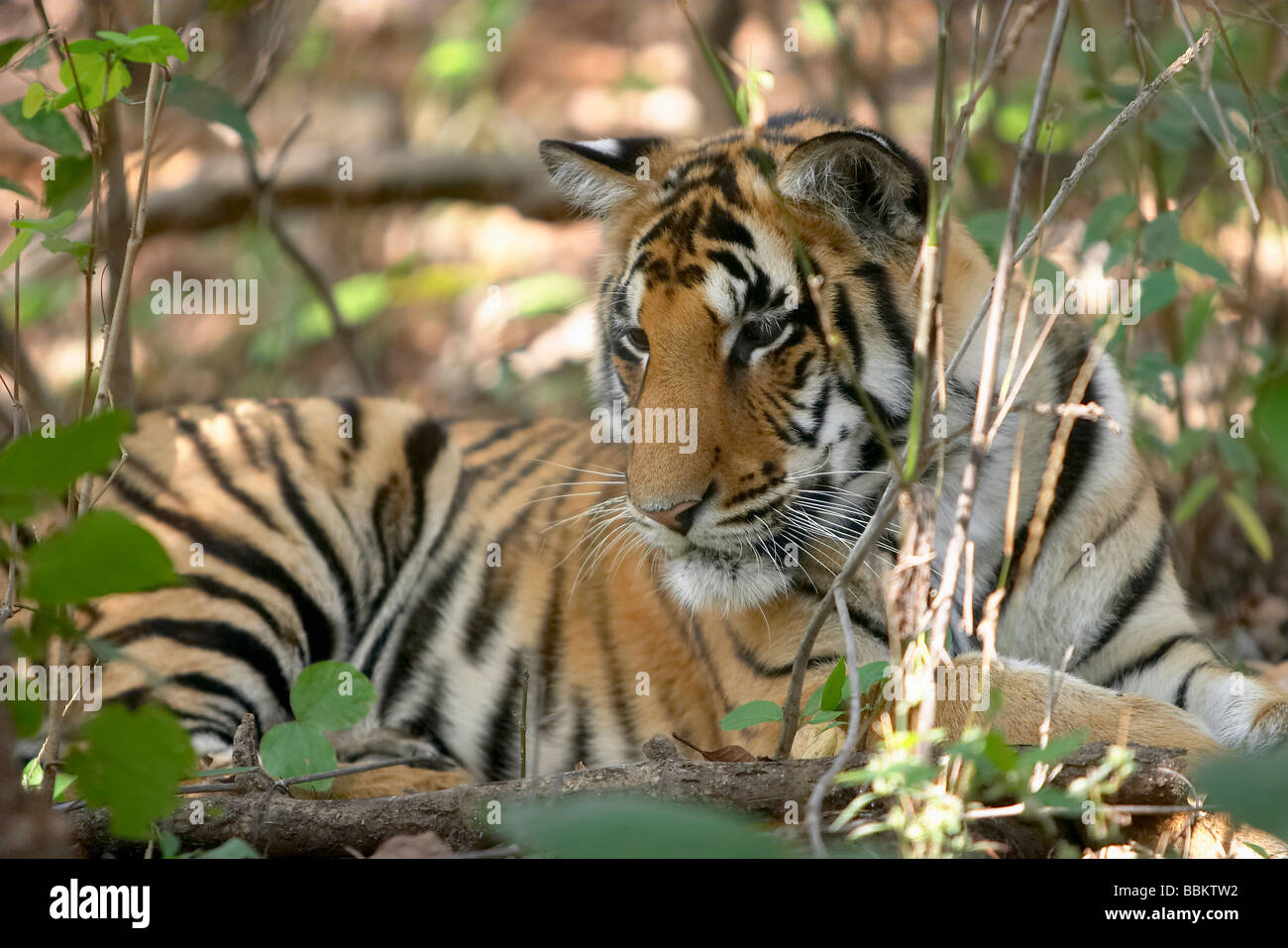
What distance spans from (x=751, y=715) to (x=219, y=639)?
1940mm

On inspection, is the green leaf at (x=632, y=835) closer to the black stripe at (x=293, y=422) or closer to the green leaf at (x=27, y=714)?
the green leaf at (x=27, y=714)

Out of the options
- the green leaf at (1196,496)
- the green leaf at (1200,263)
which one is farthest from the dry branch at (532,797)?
the green leaf at (1196,496)

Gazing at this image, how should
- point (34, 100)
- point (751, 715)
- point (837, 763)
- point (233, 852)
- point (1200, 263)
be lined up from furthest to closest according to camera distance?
point (1200, 263) → point (34, 100) → point (751, 715) → point (233, 852) → point (837, 763)

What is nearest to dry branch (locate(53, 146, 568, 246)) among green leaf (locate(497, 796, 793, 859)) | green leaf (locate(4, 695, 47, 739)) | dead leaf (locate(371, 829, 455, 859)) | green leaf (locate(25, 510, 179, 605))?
dead leaf (locate(371, 829, 455, 859))

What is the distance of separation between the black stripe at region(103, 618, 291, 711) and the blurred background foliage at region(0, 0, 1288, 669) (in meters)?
0.74

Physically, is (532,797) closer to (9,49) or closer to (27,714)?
(27,714)

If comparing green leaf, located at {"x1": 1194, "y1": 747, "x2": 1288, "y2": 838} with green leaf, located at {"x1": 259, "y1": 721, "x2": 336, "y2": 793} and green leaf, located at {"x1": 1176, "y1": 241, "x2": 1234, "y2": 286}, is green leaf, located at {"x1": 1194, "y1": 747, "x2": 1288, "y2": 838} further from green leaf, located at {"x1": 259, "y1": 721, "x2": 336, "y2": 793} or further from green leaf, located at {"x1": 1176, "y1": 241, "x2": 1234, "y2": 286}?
green leaf, located at {"x1": 1176, "y1": 241, "x2": 1234, "y2": 286}

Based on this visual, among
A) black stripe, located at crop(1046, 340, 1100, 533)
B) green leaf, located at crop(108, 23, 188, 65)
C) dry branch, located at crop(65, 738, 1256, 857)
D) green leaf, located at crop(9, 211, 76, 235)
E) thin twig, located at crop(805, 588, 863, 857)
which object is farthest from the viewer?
black stripe, located at crop(1046, 340, 1100, 533)

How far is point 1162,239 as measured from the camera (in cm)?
336

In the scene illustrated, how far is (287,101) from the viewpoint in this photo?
8.78 metres

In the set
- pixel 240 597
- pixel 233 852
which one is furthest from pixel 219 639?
pixel 233 852

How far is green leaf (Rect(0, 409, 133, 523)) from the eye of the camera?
123 cm

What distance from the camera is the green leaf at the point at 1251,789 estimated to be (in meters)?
1.05
